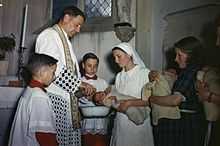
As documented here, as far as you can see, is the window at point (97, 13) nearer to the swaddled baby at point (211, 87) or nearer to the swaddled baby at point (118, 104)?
the swaddled baby at point (118, 104)

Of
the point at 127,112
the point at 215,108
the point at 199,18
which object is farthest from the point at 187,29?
the point at 215,108

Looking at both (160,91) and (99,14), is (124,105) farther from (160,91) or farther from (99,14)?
(99,14)

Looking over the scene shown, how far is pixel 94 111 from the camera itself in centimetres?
309

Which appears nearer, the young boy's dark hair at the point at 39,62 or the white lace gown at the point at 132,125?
the young boy's dark hair at the point at 39,62

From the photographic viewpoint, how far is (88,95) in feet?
10.4

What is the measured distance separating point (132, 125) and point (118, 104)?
182 millimetres

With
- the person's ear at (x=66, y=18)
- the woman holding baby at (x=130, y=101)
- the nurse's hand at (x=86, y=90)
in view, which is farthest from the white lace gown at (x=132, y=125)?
the person's ear at (x=66, y=18)

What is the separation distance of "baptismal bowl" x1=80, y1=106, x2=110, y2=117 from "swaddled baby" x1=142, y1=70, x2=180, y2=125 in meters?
0.32

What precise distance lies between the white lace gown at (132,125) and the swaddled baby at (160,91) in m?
0.08

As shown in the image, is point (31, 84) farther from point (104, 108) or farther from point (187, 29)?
point (187, 29)

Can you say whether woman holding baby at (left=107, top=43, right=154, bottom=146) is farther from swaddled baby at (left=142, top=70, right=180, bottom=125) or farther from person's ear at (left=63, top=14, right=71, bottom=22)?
person's ear at (left=63, top=14, right=71, bottom=22)

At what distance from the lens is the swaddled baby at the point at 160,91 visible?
281cm

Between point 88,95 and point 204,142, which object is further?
point 88,95

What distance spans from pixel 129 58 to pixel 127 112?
0.42 m
